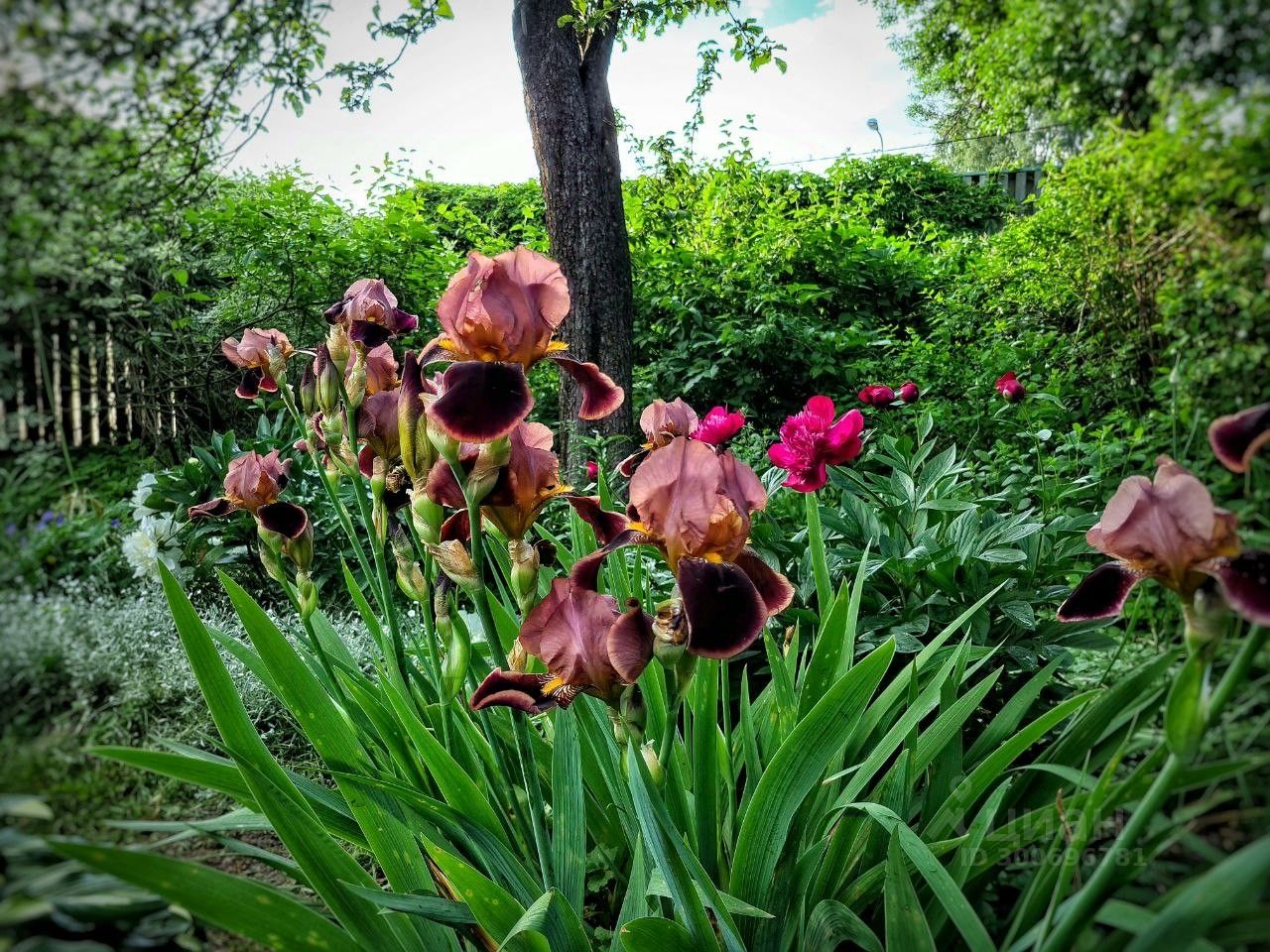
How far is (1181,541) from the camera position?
60 centimetres

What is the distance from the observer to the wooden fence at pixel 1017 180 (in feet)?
2.88

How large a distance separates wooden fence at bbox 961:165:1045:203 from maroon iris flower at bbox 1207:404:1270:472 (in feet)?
1.21

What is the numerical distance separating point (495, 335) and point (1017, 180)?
669mm

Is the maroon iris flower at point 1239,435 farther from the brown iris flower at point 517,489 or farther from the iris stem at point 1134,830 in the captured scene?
the brown iris flower at point 517,489

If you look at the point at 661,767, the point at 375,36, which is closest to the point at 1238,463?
the point at 661,767

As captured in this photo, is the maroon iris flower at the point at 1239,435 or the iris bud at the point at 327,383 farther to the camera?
the iris bud at the point at 327,383

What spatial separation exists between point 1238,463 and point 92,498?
40.6 inches

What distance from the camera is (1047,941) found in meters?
0.67

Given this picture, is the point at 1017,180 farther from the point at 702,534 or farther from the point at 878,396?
the point at 878,396

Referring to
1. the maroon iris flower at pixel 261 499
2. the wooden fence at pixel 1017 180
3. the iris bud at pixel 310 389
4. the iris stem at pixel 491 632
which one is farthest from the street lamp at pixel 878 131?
the maroon iris flower at pixel 261 499

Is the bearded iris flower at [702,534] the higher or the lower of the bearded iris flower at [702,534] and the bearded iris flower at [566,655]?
the higher

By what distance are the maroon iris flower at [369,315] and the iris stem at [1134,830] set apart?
1054mm

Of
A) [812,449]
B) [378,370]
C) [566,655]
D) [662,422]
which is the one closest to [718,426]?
[812,449]

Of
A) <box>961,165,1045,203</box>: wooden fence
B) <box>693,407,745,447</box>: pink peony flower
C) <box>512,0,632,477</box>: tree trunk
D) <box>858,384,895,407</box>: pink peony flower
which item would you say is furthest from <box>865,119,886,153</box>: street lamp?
<box>512,0,632,477</box>: tree trunk
